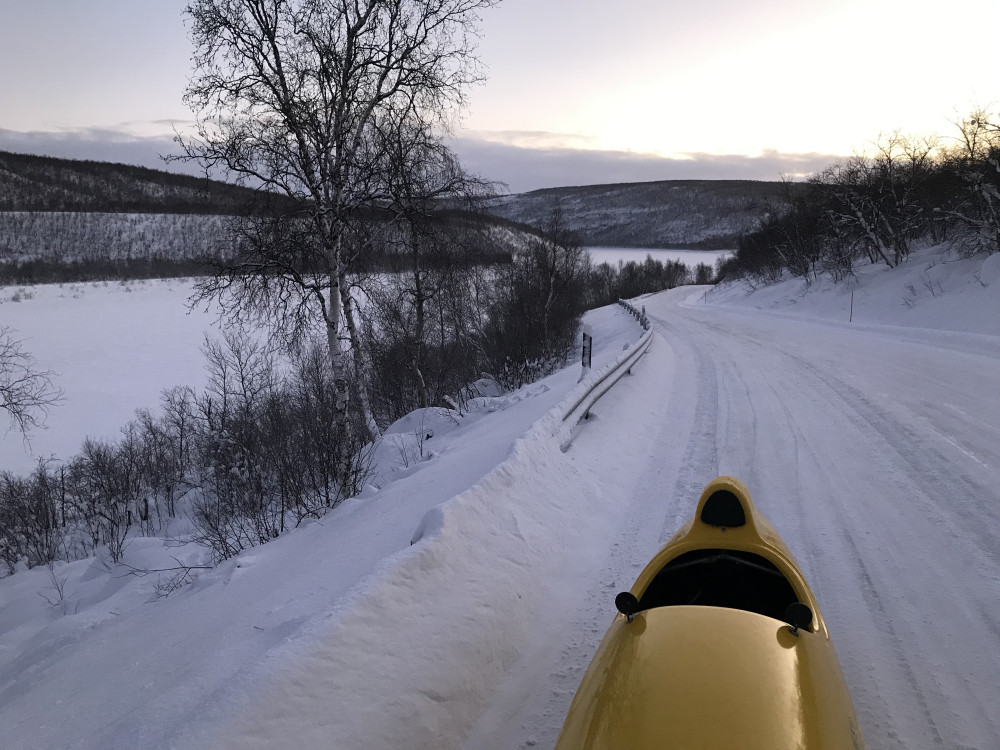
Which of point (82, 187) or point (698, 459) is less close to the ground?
point (82, 187)

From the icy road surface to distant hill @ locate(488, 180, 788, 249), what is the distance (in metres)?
125

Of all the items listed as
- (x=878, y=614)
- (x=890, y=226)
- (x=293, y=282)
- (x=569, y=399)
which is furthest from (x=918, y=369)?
(x=890, y=226)

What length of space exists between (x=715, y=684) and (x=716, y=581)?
3.87ft

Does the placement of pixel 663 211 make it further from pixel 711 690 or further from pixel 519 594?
pixel 711 690

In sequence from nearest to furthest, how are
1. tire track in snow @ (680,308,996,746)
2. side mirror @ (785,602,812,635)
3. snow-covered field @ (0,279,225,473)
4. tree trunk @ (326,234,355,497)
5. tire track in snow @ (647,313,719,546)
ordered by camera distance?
side mirror @ (785,602,812,635)
tire track in snow @ (680,308,996,746)
tire track in snow @ (647,313,719,546)
tree trunk @ (326,234,355,497)
snow-covered field @ (0,279,225,473)

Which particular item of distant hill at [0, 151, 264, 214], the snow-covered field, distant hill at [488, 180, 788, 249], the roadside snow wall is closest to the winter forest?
the roadside snow wall

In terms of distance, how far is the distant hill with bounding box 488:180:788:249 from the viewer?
148000 mm

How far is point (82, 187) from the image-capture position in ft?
302

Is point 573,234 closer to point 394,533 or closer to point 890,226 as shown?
point 890,226

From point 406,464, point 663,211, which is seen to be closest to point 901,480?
point 406,464

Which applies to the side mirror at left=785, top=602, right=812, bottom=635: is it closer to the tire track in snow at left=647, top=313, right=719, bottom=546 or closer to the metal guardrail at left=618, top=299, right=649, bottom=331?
the tire track in snow at left=647, top=313, right=719, bottom=546

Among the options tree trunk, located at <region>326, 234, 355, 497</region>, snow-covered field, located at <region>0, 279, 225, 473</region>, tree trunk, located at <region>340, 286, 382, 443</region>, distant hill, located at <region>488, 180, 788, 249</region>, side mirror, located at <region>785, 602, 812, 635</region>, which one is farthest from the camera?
distant hill, located at <region>488, 180, 788, 249</region>

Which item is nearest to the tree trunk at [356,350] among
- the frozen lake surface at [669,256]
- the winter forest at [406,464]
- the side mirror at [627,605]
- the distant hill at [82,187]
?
the winter forest at [406,464]

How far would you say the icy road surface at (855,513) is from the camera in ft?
9.75
